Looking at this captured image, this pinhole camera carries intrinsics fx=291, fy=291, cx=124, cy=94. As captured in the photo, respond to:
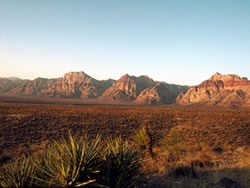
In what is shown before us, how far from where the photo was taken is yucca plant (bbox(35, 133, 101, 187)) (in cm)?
595

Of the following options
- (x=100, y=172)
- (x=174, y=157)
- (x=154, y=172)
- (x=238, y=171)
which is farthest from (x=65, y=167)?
(x=174, y=157)

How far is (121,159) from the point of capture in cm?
733

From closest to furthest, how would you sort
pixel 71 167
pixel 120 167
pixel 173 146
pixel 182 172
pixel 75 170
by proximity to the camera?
pixel 75 170 → pixel 71 167 → pixel 120 167 → pixel 182 172 → pixel 173 146

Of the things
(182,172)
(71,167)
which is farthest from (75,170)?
(182,172)

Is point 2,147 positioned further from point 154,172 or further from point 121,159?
point 121,159

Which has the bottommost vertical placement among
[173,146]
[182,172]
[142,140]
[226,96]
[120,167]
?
[182,172]

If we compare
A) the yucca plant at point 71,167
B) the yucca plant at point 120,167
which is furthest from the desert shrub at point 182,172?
the yucca plant at point 71,167

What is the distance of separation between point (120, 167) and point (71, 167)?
143cm

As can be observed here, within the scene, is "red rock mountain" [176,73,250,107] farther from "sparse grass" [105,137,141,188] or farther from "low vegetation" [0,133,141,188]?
"low vegetation" [0,133,141,188]

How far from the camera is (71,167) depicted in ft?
20.3

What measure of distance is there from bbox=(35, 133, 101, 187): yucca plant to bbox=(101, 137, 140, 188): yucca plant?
0.42 m

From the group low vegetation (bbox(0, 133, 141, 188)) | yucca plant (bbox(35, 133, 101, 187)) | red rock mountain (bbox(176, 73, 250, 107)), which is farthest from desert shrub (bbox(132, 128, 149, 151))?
red rock mountain (bbox(176, 73, 250, 107))

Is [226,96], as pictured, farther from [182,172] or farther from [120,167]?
[120,167]

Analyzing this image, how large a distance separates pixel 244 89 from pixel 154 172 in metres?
185
